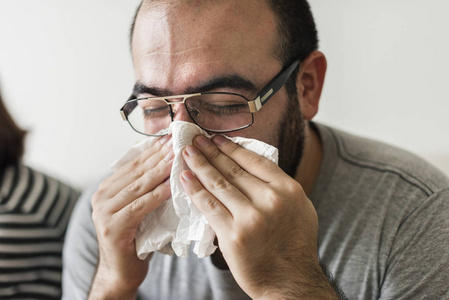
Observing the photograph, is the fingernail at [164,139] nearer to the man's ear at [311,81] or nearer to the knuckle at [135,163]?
the knuckle at [135,163]

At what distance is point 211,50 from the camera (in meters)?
1.12

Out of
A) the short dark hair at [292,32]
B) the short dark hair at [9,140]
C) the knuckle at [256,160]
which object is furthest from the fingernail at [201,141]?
the short dark hair at [9,140]

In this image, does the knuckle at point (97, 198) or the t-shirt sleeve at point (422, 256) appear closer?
the t-shirt sleeve at point (422, 256)

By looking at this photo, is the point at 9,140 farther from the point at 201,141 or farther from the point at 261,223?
the point at 261,223

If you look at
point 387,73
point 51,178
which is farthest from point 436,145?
point 51,178

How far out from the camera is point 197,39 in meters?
1.13

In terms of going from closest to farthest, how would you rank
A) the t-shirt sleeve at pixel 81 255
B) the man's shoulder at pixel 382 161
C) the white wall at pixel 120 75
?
the man's shoulder at pixel 382 161 → the t-shirt sleeve at pixel 81 255 → the white wall at pixel 120 75

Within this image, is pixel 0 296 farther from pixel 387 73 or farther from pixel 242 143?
pixel 387 73

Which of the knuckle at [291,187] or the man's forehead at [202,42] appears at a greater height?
the man's forehead at [202,42]

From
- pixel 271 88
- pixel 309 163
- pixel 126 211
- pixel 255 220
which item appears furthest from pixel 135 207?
pixel 309 163

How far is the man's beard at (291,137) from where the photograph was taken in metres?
1.27

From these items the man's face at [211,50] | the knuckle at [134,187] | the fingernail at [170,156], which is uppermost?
the man's face at [211,50]

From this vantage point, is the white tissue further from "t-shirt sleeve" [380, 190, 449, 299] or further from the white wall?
the white wall

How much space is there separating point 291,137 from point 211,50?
1.23 feet
